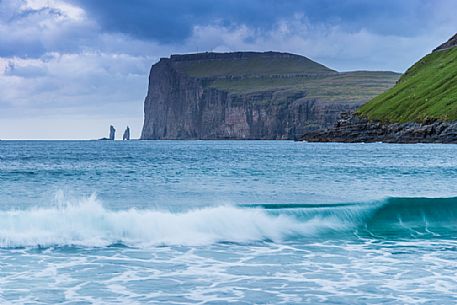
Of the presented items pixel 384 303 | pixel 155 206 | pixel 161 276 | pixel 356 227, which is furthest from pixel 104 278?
pixel 155 206

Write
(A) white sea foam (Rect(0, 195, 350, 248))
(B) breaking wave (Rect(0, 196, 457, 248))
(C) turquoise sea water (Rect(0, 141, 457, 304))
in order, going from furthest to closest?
(B) breaking wave (Rect(0, 196, 457, 248)) → (A) white sea foam (Rect(0, 195, 350, 248)) → (C) turquoise sea water (Rect(0, 141, 457, 304))

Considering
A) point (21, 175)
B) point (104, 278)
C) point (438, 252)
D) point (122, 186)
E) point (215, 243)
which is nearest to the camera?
point (104, 278)

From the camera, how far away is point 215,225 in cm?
2831

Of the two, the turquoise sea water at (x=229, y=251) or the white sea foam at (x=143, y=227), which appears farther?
the white sea foam at (x=143, y=227)

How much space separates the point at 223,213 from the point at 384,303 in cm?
1408

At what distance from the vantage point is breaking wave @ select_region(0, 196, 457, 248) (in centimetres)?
2552

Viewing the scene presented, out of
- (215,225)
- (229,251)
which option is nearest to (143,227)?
(215,225)

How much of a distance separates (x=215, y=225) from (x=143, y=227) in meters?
2.94

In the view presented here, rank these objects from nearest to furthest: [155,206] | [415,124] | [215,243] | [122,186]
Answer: [215,243]
[155,206]
[122,186]
[415,124]

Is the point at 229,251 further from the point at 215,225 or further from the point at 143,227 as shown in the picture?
the point at 143,227

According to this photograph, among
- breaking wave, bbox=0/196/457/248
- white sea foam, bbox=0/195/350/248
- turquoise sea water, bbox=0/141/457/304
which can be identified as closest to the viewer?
turquoise sea water, bbox=0/141/457/304

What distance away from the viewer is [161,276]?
763 inches

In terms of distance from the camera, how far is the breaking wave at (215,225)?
83.7 ft

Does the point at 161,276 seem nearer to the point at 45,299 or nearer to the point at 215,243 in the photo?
the point at 45,299
